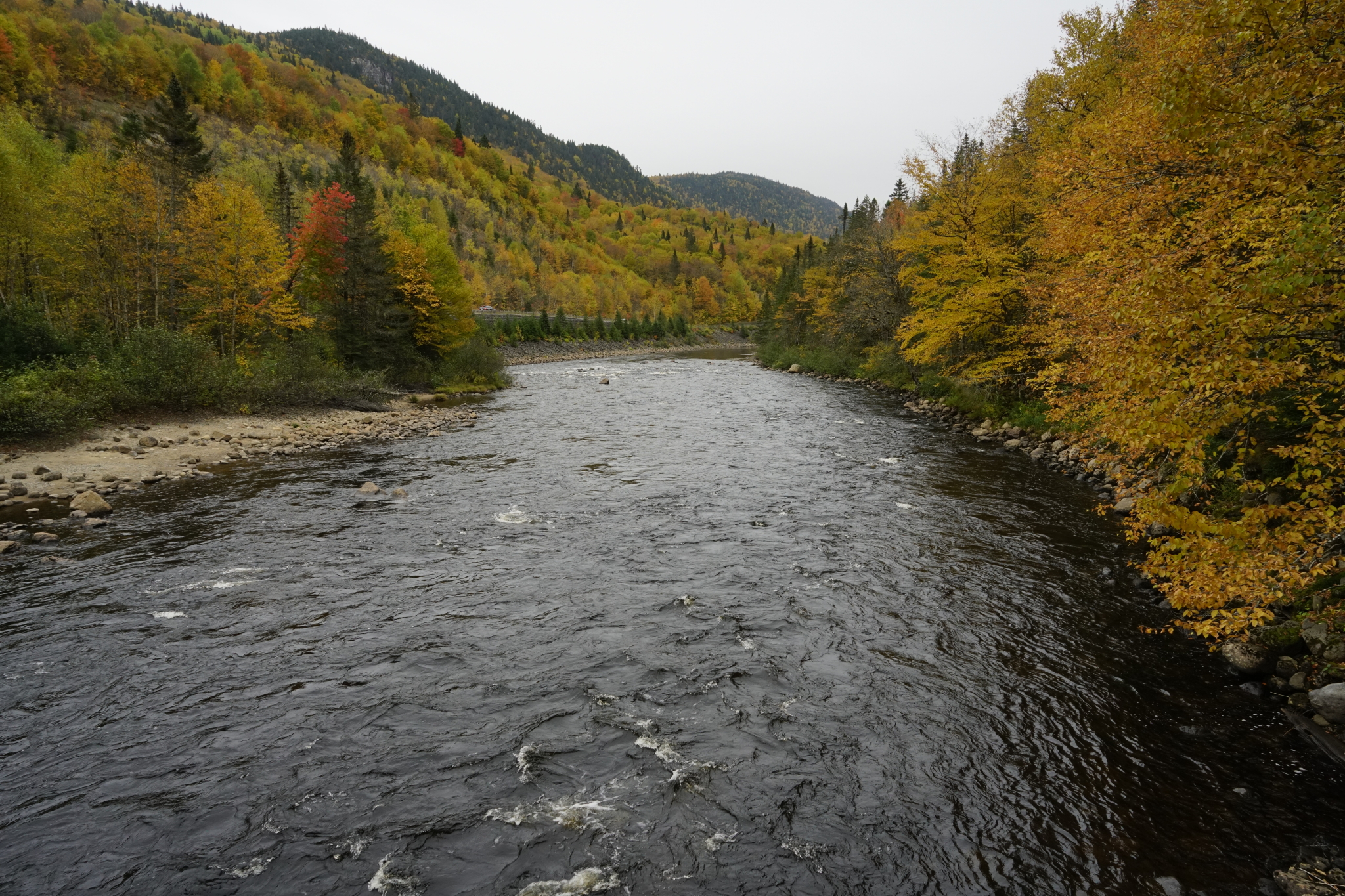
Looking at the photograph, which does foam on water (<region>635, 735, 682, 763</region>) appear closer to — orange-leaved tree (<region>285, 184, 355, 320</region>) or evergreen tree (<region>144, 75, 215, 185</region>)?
orange-leaved tree (<region>285, 184, 355, 320</region>)

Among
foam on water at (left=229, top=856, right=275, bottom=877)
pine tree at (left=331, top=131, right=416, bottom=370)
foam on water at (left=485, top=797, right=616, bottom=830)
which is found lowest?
foam on water at (left=229, top=856, right=275, bottom=877)

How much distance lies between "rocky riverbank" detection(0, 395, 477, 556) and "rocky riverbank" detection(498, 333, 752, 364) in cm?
3769

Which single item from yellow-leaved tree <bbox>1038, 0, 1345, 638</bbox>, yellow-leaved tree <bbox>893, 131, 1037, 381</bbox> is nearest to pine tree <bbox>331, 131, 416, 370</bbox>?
yellow-leaved tree <bbox>893, 131, 1037, 381</bbox>

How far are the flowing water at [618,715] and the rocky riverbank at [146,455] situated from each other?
3.65ft

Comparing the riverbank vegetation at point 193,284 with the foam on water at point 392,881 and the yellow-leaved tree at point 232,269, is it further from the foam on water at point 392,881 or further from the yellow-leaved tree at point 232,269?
the foam on water at point 392,881

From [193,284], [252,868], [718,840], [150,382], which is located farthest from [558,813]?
[193,284]

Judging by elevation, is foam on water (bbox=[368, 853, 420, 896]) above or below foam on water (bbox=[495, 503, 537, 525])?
above

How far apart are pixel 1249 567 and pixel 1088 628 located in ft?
11.6

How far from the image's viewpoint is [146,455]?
18.3 m

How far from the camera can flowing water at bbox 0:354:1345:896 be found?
5332 mm

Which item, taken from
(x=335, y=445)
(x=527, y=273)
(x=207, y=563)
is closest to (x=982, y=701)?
(x=207, y=563)

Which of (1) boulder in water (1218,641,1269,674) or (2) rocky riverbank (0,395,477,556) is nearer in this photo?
(1) boulder in water (1218,641,1269,674)

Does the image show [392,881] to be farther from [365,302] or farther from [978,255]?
[365,302]

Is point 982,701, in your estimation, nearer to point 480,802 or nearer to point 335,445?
point 480,802
